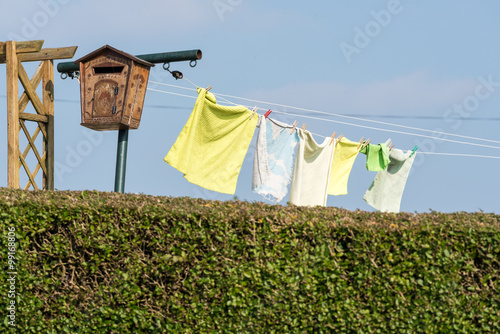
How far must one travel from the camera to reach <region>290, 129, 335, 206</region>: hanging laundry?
899cm

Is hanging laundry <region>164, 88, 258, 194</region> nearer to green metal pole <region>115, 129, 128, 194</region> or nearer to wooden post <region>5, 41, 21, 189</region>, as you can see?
green metal pole <region>115, 129, 128, 194</region>

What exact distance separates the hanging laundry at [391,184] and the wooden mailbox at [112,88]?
5.20 metres

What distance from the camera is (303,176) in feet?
30.3

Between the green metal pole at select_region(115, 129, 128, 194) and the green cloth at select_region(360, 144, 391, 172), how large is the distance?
15.1 feet

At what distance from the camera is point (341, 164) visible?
32.6ft

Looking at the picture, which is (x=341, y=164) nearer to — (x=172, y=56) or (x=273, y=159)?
(x=273, y=159)

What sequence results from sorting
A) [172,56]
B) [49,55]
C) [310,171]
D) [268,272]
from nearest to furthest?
[268,272], [172,56], [49,55], [310,171]

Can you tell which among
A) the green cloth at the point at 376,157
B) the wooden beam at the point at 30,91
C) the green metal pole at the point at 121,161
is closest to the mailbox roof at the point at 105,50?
the green metal pole at the point at 121,161

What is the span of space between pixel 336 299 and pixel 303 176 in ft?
14.5

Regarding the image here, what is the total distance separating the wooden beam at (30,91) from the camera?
8820 millimetres

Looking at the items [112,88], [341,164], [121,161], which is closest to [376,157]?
[341,164]

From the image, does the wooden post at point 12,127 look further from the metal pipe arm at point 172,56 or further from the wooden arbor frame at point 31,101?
the metal pipe arm at point 172,56

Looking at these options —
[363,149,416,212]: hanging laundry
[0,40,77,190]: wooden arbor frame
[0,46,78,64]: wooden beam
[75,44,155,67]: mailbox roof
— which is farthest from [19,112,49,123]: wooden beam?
[363,149,416,212]: hanging laundry

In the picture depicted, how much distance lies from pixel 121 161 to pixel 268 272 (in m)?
3.31
